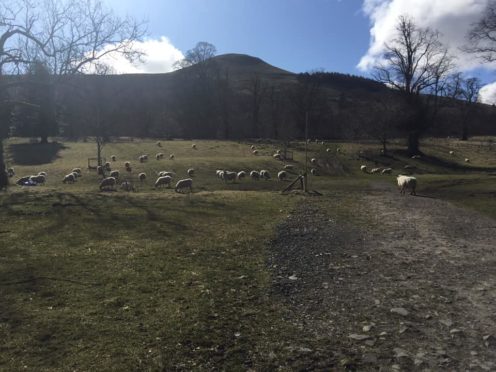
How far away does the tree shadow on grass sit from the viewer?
184 ft

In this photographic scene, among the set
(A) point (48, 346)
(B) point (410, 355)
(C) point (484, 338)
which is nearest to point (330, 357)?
(B) point (410, 355)

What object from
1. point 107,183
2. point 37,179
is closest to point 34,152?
point 37,179

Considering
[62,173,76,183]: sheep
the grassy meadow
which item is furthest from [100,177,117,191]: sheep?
[62,173,76,183]: sheep

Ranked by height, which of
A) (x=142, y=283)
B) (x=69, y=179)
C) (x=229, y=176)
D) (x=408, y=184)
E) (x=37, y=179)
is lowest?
(x=69, y=179)

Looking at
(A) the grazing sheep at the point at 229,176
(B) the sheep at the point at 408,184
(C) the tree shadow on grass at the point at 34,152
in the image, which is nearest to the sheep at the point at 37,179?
(A) the grazing sheep at the point at 229,176

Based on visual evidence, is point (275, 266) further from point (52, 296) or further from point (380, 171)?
point (380, 171)

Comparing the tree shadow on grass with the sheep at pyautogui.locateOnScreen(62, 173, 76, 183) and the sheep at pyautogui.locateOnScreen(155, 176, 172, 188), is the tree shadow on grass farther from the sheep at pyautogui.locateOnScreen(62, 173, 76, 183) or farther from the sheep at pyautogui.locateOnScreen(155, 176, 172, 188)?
the sheep at pyautogui.locateOnScreen(155, 176, 172, 188)

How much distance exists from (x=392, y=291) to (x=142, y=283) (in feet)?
17.8

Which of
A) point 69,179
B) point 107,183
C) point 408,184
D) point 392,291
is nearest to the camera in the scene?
point 392,291

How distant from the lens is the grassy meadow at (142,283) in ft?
22.4

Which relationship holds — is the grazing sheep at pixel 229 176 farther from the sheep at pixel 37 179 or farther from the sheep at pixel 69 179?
the sheep at pixel 37 179

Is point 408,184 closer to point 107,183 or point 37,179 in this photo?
point 107,183

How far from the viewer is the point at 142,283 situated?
33.0ft

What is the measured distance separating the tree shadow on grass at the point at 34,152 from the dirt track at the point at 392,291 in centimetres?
4757
